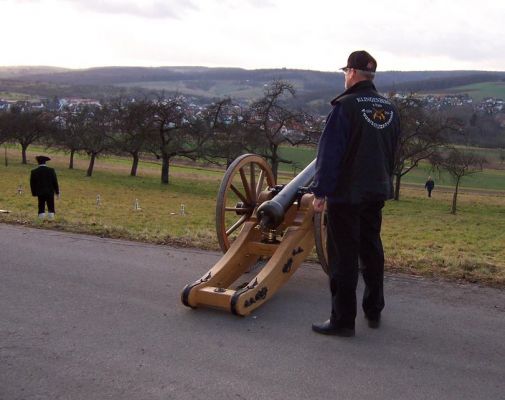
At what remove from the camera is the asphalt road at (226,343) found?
3732 millimetres

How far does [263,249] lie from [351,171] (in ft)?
5.36

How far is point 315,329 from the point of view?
15.4 ft

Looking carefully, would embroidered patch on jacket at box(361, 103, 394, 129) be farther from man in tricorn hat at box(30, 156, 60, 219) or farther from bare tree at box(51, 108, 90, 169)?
bare tree at box(51, 108, 90, 169)

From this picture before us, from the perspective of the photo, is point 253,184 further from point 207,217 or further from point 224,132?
point 224,132

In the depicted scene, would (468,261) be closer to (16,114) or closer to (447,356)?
(447,356)

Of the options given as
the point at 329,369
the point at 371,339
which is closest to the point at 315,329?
the point at 371,339

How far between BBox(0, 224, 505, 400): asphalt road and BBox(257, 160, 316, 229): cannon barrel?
2.23 ft

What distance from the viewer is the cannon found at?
5.09 meters

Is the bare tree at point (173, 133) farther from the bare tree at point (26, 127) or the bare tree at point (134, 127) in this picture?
the bare tree at point (26, 127)

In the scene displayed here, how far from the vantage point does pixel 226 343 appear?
174 inches

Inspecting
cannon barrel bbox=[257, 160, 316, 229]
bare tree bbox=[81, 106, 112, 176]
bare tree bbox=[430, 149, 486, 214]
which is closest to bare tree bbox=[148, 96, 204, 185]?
bare tree bbox=[81, 106, 112, 176]

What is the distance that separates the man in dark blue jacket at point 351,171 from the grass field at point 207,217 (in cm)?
206

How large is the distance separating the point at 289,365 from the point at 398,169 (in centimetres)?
4192

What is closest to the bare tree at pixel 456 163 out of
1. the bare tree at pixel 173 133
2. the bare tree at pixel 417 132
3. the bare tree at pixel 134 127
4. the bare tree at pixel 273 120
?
the bare tree at pixel 417 132
